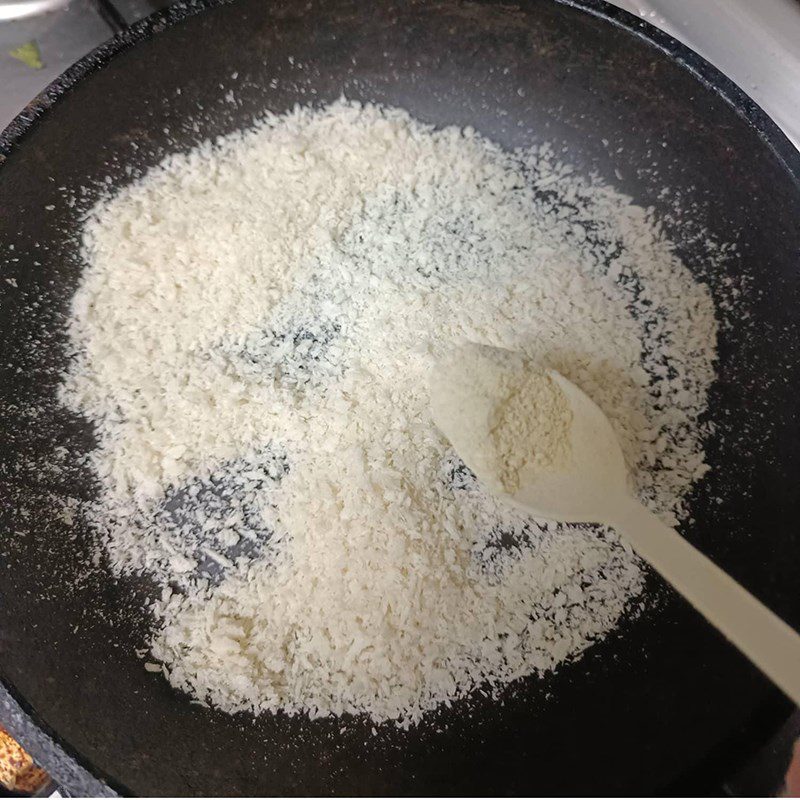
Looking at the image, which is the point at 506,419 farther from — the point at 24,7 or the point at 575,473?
the point at 24,7

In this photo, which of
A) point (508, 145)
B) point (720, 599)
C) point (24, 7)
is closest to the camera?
point (720, 599)

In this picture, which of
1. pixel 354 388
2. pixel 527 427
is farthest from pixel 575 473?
Answer: pixel 354 388

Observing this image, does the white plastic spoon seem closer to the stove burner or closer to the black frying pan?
the black frying pan

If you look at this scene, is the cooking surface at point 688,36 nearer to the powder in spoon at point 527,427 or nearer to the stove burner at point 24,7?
the stove burner at point 24,7

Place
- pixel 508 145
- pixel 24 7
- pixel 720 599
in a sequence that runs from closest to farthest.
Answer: pixel 720 599 → pixel 508 145 → pixel 24 7

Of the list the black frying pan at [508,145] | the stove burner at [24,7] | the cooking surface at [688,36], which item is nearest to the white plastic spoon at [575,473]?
the black frying pan at [508,145]

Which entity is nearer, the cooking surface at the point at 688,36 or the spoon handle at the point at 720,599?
the spoon handle at the point at 720,599
